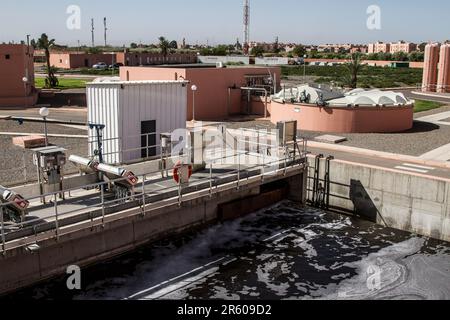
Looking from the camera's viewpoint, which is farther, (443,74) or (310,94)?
(443,74)

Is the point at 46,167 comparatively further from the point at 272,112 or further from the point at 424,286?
the point at 272,112

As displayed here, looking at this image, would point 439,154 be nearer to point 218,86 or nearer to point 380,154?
point 380,154

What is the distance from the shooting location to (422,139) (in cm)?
2584

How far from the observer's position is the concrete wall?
1670 cm

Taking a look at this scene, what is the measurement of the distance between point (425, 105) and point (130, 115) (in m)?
29.9

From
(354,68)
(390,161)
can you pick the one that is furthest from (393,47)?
(390,161)

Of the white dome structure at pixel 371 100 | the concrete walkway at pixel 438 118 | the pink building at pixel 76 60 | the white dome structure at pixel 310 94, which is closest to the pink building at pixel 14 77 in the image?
the white dome structure at pixel 310 94

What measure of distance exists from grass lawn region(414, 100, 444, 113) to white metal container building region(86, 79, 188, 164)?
2480 cm

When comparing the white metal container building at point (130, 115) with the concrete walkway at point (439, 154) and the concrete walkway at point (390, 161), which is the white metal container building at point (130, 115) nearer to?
the concrete walkway at point (390, 161)

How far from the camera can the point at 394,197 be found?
58.3 ft

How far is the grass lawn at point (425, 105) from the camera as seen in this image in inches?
1492

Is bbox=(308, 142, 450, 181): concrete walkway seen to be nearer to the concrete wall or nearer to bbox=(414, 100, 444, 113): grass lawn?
the concrete wall

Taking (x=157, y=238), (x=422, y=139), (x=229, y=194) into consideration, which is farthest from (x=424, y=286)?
(x=422, y=139)

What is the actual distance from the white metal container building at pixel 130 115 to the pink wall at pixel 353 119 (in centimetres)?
1191
